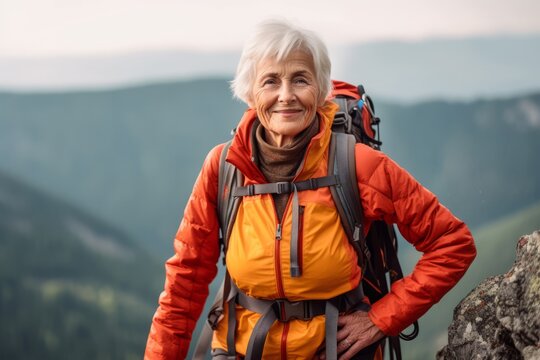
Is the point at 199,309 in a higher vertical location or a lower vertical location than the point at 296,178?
lower

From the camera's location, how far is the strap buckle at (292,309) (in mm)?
2752

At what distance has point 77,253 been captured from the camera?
1088 centimetres

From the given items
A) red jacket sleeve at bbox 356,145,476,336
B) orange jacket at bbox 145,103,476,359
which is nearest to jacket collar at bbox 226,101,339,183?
orange jacket at bbox 145,103,476,359

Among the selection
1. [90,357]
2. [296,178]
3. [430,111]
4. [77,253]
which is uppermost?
[430,111]

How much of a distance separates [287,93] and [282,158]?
9.4 inches

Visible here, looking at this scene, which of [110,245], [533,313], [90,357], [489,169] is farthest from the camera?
[110,245]

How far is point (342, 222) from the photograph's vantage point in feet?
8.82

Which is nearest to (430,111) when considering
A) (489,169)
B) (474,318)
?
(489,169)

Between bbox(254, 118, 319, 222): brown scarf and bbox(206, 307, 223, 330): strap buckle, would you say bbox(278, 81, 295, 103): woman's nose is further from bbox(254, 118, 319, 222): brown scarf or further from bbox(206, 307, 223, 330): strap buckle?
bbox(206, 307, 223, 330): strap buckle

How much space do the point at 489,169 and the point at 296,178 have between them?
628 centimetres

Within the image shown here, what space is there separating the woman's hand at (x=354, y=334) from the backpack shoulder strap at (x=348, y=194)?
0.26m

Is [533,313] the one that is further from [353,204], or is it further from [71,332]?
[71,332]

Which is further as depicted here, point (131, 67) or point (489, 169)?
point (131, 67)

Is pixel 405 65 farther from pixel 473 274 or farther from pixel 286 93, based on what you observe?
pixel 286 93
